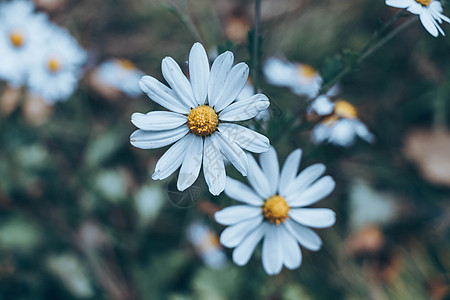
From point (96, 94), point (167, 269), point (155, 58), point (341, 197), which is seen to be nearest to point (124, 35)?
point (155, 58)

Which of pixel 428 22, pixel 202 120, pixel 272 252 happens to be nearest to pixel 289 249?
pixel 272 252

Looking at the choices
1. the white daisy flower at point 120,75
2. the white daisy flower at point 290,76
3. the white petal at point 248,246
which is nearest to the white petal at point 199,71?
the white petal at point 248,246

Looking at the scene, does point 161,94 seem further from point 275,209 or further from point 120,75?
point 120,75

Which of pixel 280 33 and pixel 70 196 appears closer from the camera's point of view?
pixel 70 196

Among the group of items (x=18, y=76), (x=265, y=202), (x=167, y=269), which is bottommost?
(x=265, y=202)

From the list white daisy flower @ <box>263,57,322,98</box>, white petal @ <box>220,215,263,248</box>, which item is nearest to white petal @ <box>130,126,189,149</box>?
white petal @ <box>220,215,263,248</box>

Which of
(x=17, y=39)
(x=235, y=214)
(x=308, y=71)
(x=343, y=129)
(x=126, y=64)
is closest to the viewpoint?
(x=235, y=214)

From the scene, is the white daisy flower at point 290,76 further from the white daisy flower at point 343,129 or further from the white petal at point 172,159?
the white petal at point 172,159

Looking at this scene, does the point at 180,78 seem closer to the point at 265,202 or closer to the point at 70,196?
the point at 265,202
